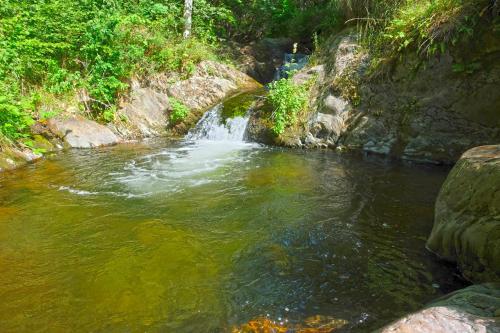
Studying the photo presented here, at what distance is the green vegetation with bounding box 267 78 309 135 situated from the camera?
9.18 metres

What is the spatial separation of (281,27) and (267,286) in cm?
1559

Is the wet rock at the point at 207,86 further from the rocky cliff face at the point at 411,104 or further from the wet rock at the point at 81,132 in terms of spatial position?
the rocky cliff face at the point at 411,104

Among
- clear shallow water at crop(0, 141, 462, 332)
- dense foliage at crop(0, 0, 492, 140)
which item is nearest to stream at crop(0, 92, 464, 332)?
clear shallow water at crop(0, 141, 462, 332)

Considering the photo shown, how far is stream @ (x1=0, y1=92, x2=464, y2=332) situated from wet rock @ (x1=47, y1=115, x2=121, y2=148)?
1986 millimetres

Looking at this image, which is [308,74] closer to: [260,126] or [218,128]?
[260,126]

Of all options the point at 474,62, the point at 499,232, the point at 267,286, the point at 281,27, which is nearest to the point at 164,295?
the point at 267,286

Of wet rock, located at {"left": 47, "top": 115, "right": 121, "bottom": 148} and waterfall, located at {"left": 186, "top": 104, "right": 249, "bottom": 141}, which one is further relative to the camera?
waterfall, located at {"left": 186, "top": 104, "right": 249, "bottom": 141}

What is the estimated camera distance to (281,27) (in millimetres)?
16969

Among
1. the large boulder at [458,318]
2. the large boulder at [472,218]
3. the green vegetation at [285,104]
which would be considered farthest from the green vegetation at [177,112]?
the large boulder at [458,318]

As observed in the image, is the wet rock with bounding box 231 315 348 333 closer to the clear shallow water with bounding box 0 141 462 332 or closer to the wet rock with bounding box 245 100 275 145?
the clear shallow water with bounding box 0 141 462 332

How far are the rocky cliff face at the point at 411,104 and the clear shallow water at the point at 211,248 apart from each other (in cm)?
100

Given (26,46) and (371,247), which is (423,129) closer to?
(371,247)

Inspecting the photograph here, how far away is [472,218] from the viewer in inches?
127

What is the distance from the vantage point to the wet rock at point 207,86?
37.6 ft
